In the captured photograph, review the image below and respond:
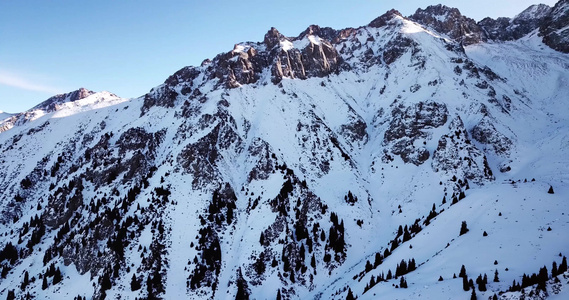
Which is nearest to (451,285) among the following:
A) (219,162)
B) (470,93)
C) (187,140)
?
(219,162)

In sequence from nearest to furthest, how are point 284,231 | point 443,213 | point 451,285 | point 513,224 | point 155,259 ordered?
point 451,285 → point 513,224 → point 443,213 → point 155,259 → point 284,231

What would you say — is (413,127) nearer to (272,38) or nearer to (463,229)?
Result: (463,229)

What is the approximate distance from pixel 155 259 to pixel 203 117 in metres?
Result: 59.0

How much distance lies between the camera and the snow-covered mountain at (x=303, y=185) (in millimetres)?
69000

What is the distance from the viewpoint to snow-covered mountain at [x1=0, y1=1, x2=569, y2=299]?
69000 millimetres

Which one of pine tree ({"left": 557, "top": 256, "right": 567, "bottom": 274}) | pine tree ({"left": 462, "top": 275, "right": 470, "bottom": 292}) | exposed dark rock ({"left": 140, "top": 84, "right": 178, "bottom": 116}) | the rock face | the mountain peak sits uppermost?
the mountain peak

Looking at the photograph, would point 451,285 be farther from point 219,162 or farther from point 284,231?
point 219,162

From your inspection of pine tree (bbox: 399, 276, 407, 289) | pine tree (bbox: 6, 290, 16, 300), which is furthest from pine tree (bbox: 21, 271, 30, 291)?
pine tree (bbox: 399, 276, 407, 289)

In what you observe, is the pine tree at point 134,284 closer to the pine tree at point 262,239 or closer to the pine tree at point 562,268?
the pine tree at point 262,239

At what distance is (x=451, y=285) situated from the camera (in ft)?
166

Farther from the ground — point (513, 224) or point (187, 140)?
point (187, 140)

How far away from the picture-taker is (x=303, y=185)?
108 meters

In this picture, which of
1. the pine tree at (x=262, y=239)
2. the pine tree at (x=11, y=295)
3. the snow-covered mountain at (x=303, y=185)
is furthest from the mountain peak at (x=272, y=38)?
the pine tree at (x=11, y=295)

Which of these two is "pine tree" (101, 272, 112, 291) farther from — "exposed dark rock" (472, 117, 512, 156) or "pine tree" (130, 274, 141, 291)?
"exposed dark rock" (472, 117, 512, 156)
